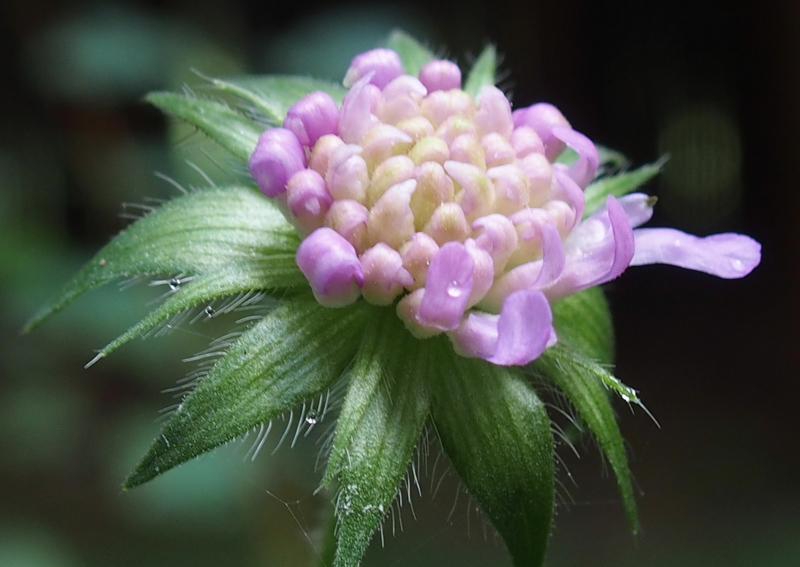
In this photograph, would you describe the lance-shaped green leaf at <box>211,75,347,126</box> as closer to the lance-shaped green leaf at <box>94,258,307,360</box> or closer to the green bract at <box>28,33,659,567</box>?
the green bract at <box>28,33,659,567</box>

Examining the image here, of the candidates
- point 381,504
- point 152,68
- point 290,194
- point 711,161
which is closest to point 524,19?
point 711,161

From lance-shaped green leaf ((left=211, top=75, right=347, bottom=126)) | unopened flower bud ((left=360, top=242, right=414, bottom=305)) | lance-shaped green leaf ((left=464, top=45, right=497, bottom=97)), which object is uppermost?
Result: lance-shaped green leaf ((left=464, top=45, right=497, bottom=97))

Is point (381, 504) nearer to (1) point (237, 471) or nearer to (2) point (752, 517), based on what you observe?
Answer: (1) point (237, 471)

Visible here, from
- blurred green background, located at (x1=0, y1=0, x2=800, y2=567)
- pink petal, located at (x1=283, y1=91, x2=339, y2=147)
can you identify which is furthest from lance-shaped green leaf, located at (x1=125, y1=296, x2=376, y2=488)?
blurred green background, located at (x1=0, y1=0, x2=800, y2=567)

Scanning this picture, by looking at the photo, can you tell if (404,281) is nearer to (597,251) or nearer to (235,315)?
(597,251)

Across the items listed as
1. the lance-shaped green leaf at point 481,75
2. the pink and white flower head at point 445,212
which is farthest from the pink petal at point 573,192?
the lance-shaped green leaf at point 481,75

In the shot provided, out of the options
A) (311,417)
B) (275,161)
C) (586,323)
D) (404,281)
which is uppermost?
(275,161)

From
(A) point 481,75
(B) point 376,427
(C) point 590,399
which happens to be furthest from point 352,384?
(A) point 481,75
